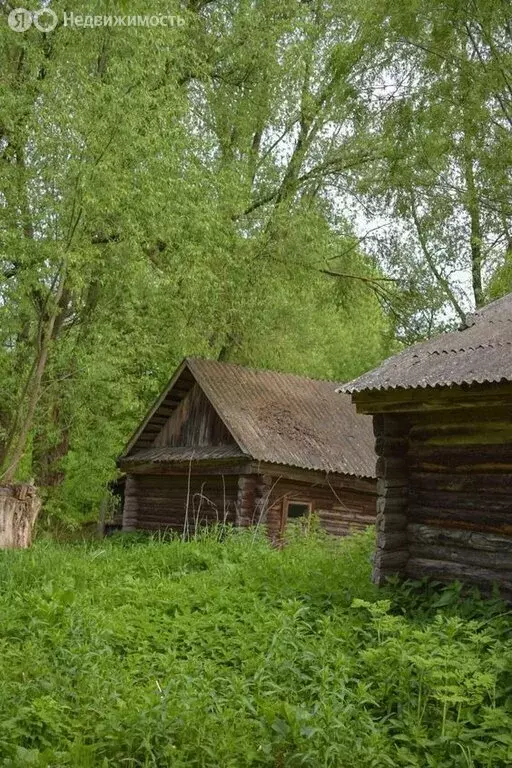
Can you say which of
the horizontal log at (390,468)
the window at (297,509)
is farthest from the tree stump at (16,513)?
the window at (297,509)

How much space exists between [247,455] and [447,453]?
690 centimetres

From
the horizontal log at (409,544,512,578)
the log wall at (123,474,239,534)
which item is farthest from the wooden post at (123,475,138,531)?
the horizontal log at (409,544,512,578)

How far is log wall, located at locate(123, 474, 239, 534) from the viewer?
58.2 ft

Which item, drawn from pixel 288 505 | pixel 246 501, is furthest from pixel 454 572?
pixel 288 505

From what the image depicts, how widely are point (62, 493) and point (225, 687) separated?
59.6ft

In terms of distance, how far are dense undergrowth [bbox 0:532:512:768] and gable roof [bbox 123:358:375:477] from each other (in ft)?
23.2

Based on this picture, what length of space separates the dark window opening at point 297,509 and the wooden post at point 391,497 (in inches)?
306

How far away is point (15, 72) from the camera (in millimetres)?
17281

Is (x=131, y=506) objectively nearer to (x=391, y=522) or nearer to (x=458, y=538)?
(x=391, y=522)

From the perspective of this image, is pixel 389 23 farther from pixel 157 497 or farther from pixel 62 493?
pixel 62 493

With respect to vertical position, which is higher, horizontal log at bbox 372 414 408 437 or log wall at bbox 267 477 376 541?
horizontal log at bbox 372 414 408 437

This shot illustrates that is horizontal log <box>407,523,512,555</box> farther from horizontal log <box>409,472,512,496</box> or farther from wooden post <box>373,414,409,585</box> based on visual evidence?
horizontal log <box>409,472,512,496</box>

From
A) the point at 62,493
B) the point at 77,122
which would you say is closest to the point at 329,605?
the point at 77,122

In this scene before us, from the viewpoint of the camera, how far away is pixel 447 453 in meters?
10.1
